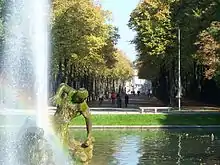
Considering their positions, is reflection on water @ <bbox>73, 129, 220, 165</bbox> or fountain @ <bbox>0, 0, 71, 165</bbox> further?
reflection on water @ <bbox>73, 129, 220, 165</bbox>

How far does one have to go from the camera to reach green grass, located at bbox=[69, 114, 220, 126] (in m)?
44.9

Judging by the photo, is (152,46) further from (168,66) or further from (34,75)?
(34,75)

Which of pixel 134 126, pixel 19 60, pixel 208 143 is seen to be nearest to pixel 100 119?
pixel 134 126

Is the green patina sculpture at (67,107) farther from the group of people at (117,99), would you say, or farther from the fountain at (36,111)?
the group of people at (117,99)

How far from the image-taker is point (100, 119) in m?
45.3

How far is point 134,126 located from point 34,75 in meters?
28.4

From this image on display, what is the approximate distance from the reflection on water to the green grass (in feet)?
19.4

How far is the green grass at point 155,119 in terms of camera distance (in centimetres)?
4494

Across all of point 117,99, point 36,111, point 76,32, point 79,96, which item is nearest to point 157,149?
point 79,96

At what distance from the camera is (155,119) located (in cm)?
4562

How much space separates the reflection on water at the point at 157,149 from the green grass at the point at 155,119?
5917mm

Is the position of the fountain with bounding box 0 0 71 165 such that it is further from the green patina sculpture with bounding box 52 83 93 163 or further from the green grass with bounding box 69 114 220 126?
the green grass with bounding box 69 114 220 126

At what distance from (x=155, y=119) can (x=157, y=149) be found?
57.4 feet

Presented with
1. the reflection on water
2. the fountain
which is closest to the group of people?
the reflection on water
